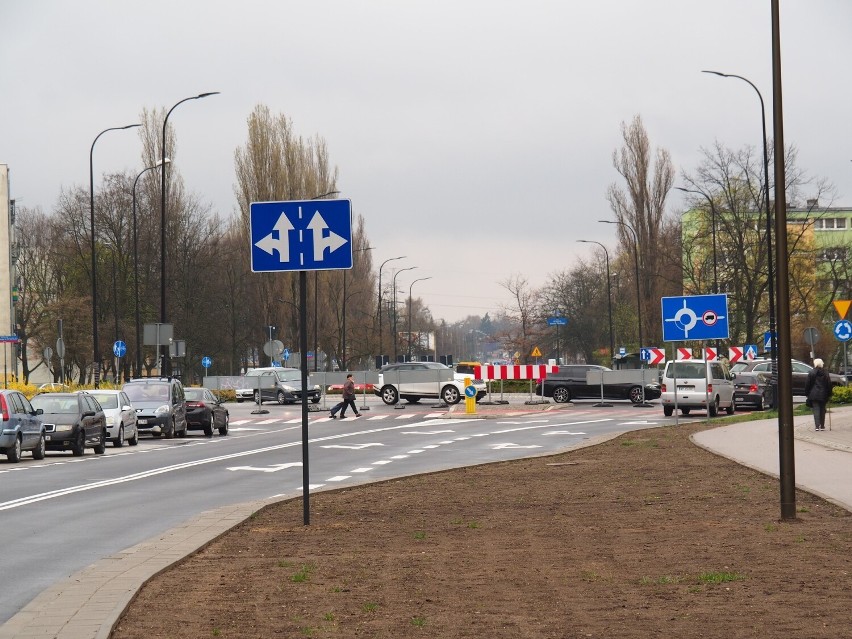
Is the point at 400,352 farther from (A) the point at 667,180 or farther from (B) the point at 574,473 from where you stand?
(B) the point at 574,473

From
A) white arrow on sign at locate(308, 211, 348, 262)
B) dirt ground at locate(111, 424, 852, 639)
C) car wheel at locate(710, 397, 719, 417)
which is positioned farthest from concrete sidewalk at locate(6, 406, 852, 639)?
car wheel at locate(710, 397, 719, 417)

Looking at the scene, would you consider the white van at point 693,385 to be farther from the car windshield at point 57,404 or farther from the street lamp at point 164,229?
the car windshield at point 57,404

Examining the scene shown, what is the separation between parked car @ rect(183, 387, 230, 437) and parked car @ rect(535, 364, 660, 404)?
62.3 ft

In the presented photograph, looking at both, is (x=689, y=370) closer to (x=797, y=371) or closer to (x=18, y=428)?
(x=797, y=371)

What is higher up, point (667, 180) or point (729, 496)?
point (667, 180)

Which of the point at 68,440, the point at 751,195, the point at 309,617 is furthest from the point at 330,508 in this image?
the point at 751,195

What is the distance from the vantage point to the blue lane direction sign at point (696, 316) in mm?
33656

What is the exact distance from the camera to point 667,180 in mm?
82000

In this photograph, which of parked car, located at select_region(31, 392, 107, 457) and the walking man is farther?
the walking man

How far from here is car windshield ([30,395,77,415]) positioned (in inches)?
1222

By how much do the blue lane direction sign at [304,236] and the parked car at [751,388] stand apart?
120 ft

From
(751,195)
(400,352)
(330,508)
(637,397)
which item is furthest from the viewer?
(400,352)

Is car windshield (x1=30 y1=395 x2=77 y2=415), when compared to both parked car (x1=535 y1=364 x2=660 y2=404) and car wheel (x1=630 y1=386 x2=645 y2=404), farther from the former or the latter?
car wheel (x1=630 y1=386 x2=645 y2=404)

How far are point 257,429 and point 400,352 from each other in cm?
8814
